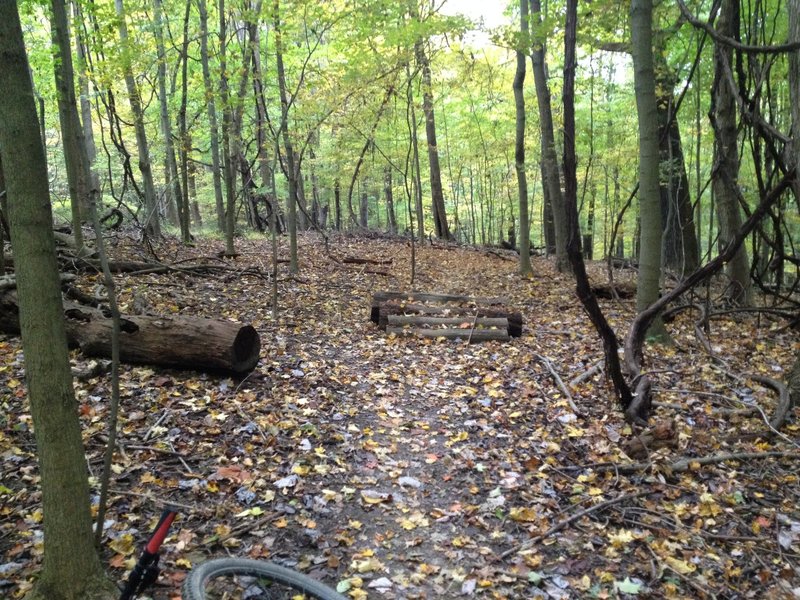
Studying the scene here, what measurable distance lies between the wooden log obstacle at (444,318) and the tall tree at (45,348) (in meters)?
6.01

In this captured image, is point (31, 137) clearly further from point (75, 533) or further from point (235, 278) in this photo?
point (235, 278)

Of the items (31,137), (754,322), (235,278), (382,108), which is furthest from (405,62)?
(31,137)

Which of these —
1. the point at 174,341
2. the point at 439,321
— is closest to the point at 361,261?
the point at 439,321

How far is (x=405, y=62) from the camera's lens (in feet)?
35.9

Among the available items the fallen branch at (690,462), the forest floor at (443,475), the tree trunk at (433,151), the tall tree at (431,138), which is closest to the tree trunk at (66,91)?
the forest floor at (443,475)

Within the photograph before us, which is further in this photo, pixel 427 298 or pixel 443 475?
pixel 427 298

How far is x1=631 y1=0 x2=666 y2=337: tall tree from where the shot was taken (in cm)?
588

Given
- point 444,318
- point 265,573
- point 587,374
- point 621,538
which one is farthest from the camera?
point 444,318

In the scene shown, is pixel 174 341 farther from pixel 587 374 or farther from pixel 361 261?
pixel 361 261

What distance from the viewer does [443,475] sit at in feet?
14.1

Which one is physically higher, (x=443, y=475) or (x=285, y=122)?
Answer: (x=285, y=122)

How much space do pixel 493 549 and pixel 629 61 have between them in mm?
17555

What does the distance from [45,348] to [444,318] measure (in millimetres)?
6644

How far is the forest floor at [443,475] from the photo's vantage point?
318 centimetres
